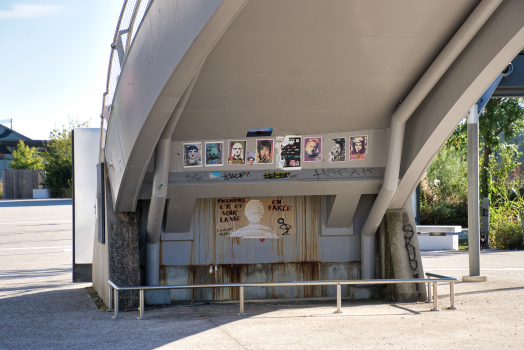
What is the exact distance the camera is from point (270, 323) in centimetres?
664

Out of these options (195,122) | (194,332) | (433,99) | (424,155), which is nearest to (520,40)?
(433,99)

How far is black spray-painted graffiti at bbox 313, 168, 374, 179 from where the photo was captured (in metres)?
8.03

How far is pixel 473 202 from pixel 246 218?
4.73 metres

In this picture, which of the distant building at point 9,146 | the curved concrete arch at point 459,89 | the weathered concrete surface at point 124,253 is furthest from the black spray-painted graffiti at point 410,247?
the distant building at point 9,146

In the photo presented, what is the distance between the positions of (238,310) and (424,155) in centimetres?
350

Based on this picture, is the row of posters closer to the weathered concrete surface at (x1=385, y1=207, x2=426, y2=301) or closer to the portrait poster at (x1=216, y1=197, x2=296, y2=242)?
the portrait poster at (x1=216, y1=197, x2=296, y2=242)

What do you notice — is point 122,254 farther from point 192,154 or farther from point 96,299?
point 192,154

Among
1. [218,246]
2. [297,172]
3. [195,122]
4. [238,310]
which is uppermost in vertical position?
[195,122]

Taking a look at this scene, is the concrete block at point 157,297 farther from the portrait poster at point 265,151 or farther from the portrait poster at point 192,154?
the portrait poster at point 265,151

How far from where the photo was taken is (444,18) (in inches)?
241

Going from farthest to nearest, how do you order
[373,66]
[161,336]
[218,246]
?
[218,246] → [373,66] → [161,336]

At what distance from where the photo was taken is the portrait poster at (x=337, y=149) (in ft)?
25.8

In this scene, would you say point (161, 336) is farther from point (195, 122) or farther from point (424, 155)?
point (424, 155)

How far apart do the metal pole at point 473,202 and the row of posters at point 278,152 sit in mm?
3715
